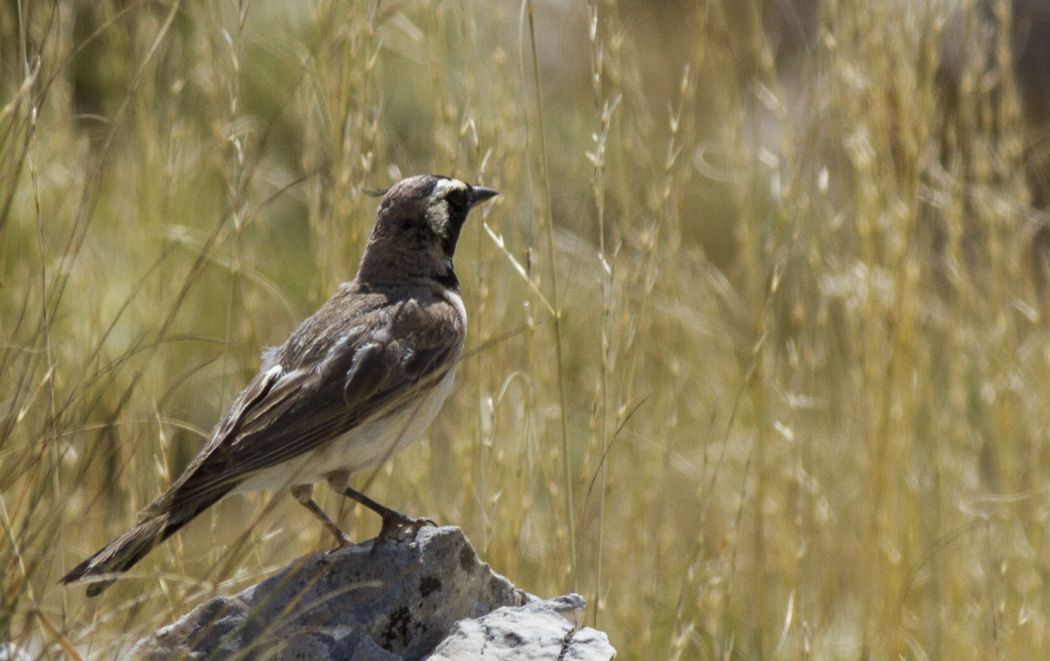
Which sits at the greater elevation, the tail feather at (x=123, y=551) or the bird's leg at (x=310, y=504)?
the tail feather at (x=123, y=551)

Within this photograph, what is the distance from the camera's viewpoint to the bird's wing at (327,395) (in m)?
3.28

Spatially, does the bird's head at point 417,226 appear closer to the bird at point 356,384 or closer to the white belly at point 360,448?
the bird at point 356,384

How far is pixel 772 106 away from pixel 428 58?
42.8 inches

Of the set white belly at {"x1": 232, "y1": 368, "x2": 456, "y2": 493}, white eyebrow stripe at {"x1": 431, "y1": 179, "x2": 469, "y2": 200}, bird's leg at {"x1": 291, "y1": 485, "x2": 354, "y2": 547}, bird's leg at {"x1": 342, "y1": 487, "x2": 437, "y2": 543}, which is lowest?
bird's leg at {"x1": 291, "y1": 485, "x2": 354, "y2": 547}

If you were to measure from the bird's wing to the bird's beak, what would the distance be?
342 millimetres

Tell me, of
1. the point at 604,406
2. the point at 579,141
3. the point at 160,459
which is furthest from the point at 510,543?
the point at 579,141

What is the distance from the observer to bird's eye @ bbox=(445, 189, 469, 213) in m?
3.92

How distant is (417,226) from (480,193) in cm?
22

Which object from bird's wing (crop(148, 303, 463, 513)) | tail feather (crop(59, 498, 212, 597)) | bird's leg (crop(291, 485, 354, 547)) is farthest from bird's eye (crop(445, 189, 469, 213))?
tail feather (crop(59, 498, 212, 597))

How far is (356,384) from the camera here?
3.55m

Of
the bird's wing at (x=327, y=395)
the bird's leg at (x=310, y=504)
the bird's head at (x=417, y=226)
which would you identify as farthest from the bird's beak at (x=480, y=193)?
the bird's leg at (x=310, y=504)

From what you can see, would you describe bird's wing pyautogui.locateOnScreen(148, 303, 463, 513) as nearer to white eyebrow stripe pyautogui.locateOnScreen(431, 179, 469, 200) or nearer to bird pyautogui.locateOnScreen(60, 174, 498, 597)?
bird pyautogui.locateOnScreen(60, 174, 498, 597)

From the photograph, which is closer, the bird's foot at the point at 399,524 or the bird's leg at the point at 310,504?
the bird's foot at the point at 399,524

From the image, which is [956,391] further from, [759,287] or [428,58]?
[428,58]
